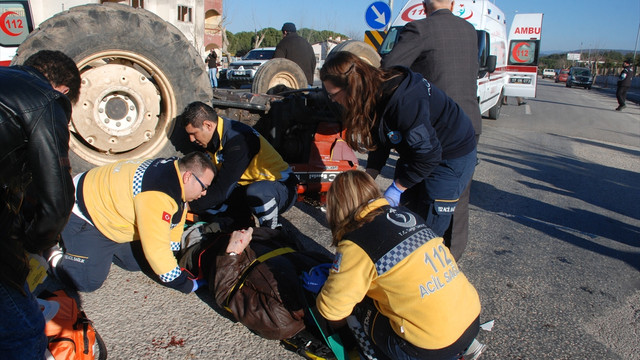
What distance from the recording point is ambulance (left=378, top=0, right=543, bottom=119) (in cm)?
910

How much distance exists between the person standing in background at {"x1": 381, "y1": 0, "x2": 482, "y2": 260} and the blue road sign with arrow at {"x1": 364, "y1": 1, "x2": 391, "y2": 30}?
6.20m

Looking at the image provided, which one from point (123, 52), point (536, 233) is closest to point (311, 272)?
point (123, 52)

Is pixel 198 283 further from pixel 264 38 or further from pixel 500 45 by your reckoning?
pixel 264 38

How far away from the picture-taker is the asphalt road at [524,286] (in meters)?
2.34

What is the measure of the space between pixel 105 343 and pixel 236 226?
1.41 m

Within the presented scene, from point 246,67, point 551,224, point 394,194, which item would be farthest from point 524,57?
point 394,194

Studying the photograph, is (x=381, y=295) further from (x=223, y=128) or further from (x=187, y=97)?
(x=187, y=97)

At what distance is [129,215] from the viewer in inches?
102

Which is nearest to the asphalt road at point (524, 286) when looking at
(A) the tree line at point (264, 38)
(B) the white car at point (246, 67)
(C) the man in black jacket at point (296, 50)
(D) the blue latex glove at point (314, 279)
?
(D) the blue latex glove at point (314, 279)

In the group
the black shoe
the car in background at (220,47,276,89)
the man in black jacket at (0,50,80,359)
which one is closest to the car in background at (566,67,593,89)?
the car in background at (220,47,276,89)

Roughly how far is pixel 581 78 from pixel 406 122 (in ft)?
144

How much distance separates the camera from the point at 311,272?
233 cm

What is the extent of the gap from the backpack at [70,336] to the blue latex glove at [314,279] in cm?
100

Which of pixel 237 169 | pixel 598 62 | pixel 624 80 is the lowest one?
pixel 237 169
